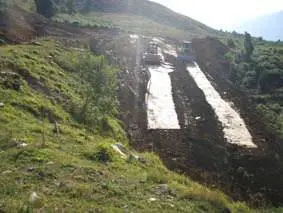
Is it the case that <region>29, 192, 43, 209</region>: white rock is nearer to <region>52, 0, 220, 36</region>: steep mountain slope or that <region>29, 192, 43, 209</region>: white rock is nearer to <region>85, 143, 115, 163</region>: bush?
<region>85, 143, 115, 163</region>: bush

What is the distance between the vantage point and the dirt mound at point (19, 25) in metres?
48.9

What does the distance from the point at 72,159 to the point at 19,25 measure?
4483 cm

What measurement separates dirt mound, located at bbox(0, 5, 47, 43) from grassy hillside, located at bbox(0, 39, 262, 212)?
16990mm

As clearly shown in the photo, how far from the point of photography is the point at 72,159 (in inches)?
663

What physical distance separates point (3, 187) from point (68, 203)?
2.03 m

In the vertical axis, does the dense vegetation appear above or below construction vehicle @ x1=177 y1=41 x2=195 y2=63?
above

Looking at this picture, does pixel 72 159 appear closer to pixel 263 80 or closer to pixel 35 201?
pixel 35 201

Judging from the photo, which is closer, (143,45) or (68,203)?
(68,203)

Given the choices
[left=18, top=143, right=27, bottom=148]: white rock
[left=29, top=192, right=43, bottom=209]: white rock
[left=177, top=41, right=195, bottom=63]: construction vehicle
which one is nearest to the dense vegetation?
[left=177, top=41, right=195, bottom=63]: construction vehicle

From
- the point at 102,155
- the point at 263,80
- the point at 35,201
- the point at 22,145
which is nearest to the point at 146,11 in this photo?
the point at 263,80

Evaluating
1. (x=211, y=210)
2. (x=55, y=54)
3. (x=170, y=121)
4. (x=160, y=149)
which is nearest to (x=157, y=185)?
(x=211, y=210)

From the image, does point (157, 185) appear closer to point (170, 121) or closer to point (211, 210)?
point (211, 210)

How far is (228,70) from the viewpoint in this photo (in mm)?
64625

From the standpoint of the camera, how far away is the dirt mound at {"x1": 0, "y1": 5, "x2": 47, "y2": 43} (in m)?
48.9
